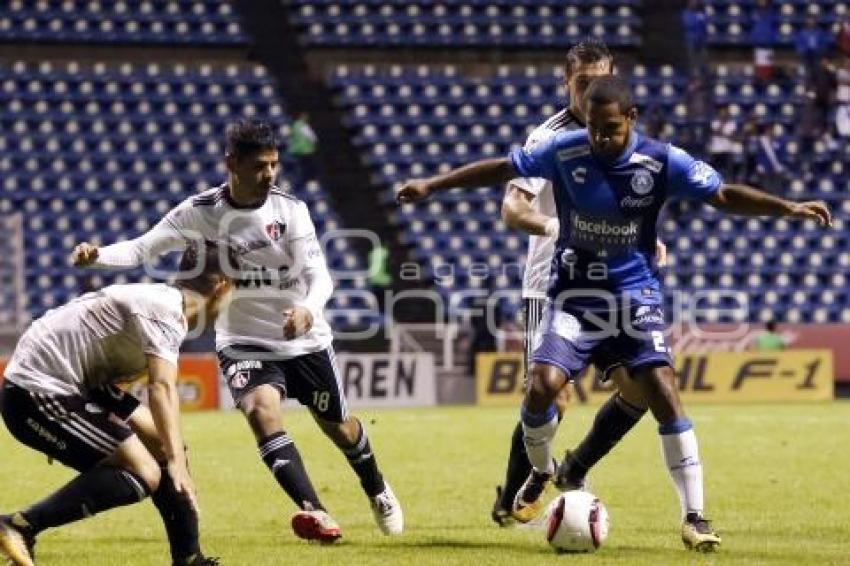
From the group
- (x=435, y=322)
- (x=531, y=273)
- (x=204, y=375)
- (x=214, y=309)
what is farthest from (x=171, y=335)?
(x=435, y=322)

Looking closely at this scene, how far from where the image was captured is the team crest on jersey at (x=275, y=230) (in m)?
9.65

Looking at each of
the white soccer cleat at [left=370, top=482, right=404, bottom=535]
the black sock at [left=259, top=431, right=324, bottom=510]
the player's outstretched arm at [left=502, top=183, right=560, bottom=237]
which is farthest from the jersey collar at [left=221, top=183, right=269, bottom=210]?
the white soccer cleat at [left=370, top=482, right=404, bottom=535]

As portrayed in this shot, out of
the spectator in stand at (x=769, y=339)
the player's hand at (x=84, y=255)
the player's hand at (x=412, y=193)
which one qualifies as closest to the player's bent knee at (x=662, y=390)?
the player's hand at (x=412, y=193)

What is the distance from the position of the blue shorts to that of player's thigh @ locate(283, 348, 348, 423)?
4.61 feet

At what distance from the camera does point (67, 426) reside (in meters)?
7.77

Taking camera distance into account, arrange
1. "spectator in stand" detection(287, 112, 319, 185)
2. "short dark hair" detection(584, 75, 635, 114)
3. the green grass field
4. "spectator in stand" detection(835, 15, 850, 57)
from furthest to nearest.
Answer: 1. "spectator in stand" detection(835, 15, 850, 57)
2. "spectator in stand" detection(287, 112, 319, 185)
3. the green grass field
4. "short dark hair" detection(584, 75, 635, 114)

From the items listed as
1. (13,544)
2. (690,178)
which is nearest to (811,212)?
(690,178)

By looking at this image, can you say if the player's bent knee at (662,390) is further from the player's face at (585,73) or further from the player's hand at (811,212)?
the player's face at (585,73)

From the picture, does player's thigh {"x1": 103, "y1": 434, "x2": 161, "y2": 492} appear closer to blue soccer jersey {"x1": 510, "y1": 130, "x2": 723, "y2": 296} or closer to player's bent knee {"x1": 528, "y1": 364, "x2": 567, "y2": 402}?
player's bent knee {"x1": 528, "y1": 364, "x2": 567, "y2": 402}

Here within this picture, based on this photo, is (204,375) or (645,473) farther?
(204,375)

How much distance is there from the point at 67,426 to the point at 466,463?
25.9ft

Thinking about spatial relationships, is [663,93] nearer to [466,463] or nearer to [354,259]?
[354,259]

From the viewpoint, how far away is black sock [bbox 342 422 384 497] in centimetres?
1005

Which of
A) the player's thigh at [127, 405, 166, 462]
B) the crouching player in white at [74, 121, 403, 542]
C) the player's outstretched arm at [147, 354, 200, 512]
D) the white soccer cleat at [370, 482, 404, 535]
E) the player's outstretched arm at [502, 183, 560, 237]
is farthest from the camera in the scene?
the white soccer cleat at [370, 482, 404, 535]
